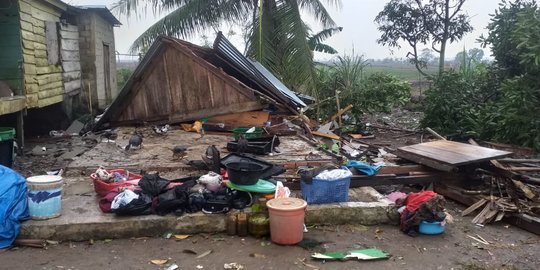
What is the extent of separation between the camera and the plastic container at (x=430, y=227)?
454 centimetres

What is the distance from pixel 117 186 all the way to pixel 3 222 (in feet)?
3.83

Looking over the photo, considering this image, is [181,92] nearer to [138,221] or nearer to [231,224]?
[138,221]

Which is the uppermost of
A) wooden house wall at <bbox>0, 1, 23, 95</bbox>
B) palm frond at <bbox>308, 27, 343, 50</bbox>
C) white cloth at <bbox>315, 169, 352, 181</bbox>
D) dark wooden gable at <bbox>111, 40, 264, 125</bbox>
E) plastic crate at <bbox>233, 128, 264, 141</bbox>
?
palm frond at <bbox>308, 27, 343, 50</bbox>

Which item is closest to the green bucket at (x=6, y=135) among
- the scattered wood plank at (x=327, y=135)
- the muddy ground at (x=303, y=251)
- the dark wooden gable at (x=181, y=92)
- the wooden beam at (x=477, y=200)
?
the muddy ground at (x=303, y=251)

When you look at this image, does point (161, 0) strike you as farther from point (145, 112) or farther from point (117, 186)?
point (117, 186)

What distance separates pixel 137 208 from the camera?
14.2ft

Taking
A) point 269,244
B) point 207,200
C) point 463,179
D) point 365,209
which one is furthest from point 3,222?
point 463,179

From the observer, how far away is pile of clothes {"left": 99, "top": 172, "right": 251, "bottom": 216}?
4359mm

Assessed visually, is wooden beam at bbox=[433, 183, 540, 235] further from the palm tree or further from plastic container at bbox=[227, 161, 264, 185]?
the palm tree

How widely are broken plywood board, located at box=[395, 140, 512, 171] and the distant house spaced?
22.4ft

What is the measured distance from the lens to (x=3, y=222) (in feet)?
13.0

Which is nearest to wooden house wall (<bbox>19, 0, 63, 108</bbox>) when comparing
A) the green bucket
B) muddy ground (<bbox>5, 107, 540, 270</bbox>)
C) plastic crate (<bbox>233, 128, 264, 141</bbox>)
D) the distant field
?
the green bucket

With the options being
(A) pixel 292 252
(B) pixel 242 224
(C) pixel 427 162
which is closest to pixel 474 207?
(C) pixel 427 162

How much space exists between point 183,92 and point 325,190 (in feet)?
18.2
